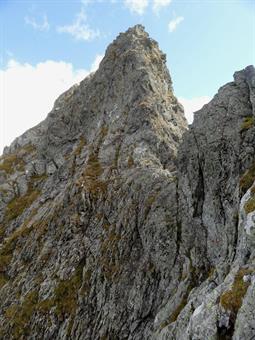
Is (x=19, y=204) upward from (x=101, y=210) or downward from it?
upward

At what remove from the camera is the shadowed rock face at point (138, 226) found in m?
31.5

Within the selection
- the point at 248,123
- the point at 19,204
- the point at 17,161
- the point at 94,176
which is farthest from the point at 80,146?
the point at 248,123

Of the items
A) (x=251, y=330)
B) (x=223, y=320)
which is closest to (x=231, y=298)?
(x=223, y=320)

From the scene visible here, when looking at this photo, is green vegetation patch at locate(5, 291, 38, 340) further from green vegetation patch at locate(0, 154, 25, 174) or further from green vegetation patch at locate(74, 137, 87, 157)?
green vegetation patch at locate(0, 154, 25, 174)

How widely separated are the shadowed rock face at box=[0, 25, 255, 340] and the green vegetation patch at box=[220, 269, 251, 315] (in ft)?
0.27

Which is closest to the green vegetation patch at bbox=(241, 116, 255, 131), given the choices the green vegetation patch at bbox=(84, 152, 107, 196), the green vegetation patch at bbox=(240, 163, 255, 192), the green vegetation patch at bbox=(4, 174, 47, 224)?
the green vegetation patch at bbox=(240, 163, 255, 192)

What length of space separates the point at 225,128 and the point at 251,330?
23261 millimetres

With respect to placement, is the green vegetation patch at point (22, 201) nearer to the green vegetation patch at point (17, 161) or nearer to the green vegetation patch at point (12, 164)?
the green vegetation patch at point (17, 161)

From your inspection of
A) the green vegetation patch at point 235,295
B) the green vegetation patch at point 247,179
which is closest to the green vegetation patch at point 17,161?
the green vegetation patch at point 247,179

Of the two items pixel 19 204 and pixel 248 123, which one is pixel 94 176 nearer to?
pixel 19 204

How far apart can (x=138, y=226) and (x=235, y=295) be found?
2731 centimetres

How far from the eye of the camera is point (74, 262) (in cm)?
5434

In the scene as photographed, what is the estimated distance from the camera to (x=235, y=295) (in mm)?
22828

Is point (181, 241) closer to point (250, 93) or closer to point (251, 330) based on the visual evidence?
point (250, 93)
